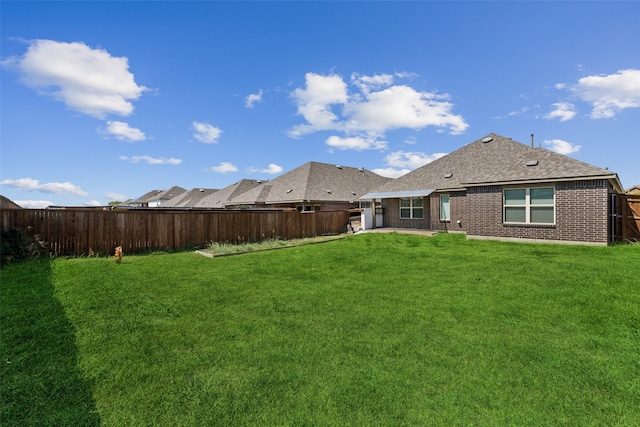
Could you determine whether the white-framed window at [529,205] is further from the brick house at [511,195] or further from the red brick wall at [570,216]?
the red brick wall at [570,216]

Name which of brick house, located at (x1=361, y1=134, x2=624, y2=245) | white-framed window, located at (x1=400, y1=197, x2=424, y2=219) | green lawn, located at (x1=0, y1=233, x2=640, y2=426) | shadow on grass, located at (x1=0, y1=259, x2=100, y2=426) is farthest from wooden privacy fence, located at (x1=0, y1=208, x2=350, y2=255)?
brick house, located at (x1=361, y1=134, x2=624, y2=245)

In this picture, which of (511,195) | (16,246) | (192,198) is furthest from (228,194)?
(511,195)

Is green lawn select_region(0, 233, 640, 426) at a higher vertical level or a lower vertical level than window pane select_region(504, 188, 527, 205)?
lower

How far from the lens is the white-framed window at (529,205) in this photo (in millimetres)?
12742

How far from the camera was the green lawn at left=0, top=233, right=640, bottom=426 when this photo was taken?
8.66ft

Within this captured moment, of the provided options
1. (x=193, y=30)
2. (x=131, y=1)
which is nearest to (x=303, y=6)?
(x=193, y=30)

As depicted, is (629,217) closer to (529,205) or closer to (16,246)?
(529,205)

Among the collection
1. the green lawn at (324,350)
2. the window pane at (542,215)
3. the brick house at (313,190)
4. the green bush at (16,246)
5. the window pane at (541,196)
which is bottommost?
the green lawn at (324,350)

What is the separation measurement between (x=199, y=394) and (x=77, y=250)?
11500 mm

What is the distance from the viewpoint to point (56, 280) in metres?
6.92

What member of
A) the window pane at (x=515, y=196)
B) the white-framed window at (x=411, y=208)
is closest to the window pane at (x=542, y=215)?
the window pane at (x=515, y=196)

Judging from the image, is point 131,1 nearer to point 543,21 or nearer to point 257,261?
point 257,261

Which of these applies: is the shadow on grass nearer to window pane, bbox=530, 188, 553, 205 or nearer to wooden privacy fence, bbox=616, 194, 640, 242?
window pane, bbox=530, 188, 553, 205

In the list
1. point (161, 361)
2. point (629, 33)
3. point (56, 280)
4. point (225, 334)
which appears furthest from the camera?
point (629, 33)
